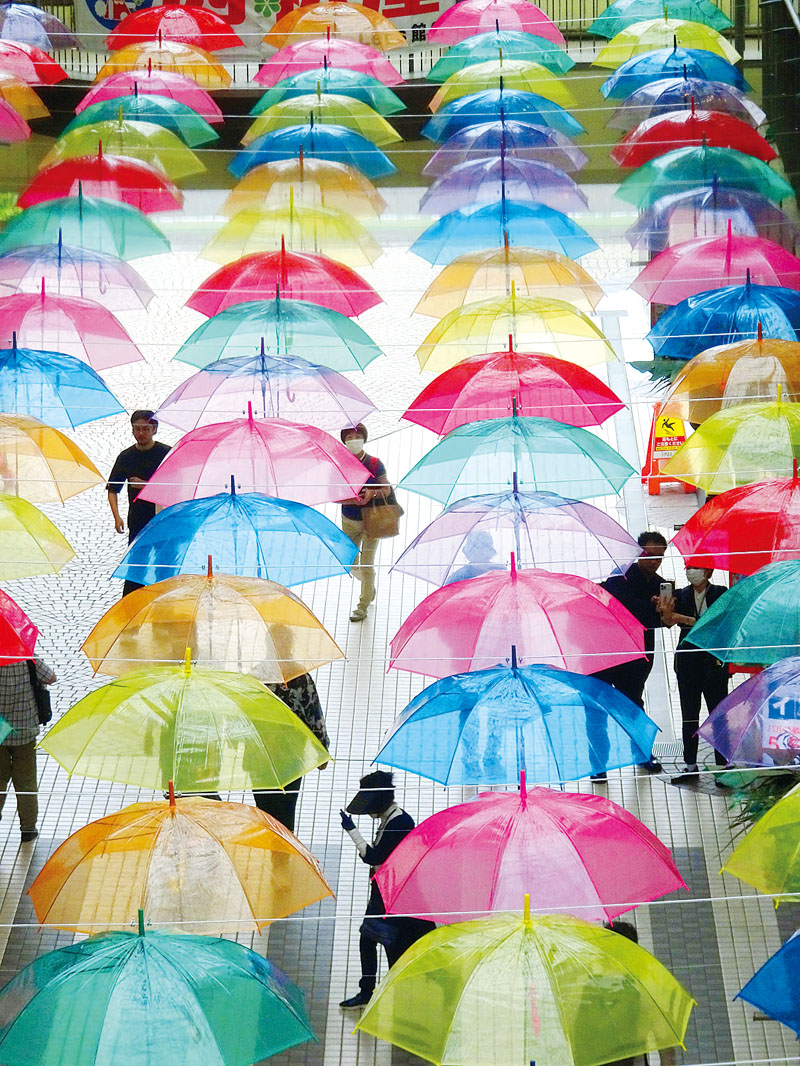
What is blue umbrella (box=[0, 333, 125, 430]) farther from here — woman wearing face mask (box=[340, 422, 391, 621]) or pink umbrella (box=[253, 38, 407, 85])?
pink umbrella (box=[253, 38, 407, 85])

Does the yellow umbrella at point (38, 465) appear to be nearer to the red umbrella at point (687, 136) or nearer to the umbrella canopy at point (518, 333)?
the umbrella canopy at point (518, 333)

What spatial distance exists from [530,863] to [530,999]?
0.84 meters

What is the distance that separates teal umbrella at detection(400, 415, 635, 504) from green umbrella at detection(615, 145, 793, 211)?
4.59m

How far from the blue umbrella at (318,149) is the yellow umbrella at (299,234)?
4.42 ft

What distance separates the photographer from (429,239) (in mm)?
14086

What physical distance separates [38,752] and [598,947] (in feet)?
15.7

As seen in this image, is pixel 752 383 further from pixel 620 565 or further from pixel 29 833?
pixel 29 833

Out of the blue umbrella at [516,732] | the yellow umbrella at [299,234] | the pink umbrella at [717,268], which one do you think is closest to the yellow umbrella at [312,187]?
the yellow umbrella at [299,234]

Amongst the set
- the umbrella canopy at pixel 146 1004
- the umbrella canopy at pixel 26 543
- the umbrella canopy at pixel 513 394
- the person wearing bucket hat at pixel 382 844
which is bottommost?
the umbrella canopy at pixel 146 1004

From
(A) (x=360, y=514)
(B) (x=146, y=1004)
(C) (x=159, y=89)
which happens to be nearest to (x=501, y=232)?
(A) (x=360, y=514)

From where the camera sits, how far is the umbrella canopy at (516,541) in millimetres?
9477

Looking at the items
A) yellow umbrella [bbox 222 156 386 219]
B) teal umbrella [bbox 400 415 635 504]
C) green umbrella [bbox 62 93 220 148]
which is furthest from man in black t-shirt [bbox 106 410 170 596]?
green umbrella [bbox 62 93 220 148]

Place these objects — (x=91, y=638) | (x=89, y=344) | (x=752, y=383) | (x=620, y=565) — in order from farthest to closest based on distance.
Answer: (x=89, y=344) → (x=752, y=383) → (x=620, y=565) → (x=91, y=638)

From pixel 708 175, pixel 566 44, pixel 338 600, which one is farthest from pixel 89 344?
pixel 566 44
